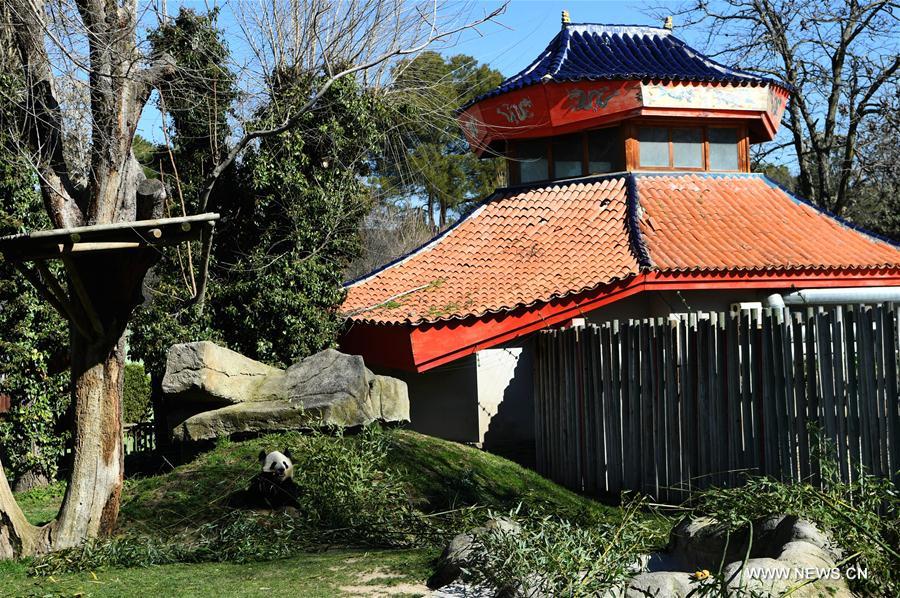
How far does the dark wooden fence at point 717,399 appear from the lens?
284 inches

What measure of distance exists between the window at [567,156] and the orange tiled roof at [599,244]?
30cm

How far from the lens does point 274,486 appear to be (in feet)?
29.9

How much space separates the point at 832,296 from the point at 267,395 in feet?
30.1

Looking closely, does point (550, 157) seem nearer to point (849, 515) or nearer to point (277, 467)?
point (277, 467)

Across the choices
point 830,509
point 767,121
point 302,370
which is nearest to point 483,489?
point 302,370

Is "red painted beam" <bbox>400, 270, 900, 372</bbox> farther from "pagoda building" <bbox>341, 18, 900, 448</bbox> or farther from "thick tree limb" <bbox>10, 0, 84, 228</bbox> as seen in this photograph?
"thick tree limb" <bbox>10, 0, 84, 228</bbox>

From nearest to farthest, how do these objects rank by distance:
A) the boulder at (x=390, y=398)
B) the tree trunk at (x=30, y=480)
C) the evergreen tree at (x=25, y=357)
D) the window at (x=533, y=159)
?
the boulder at (x=390, y=398) < the evergreen tree at (x=25, y=357) < the tree trunk at (x=30, y=480) < the window at (x=533, y=159)

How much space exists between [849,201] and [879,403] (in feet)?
86.7

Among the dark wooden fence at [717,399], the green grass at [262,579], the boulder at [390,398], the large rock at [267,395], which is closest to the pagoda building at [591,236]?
the boulder at [390,398]

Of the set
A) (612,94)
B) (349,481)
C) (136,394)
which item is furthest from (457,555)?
(136,394)

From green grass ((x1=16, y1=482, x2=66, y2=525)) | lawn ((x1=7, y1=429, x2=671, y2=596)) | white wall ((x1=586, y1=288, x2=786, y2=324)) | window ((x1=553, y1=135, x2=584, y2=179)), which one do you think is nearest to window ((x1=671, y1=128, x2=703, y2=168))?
window ((x1=553, y1=135, x2=584, y2=179))

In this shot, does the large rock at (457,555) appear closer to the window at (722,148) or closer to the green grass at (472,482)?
the green grass at (472,482)

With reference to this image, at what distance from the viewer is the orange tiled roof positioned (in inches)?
559

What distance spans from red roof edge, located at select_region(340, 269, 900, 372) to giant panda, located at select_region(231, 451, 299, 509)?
439 centimetres
